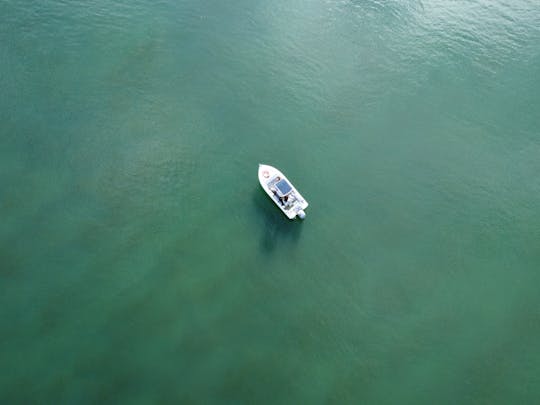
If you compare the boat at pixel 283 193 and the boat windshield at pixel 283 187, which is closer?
the boat at pixel 283 193

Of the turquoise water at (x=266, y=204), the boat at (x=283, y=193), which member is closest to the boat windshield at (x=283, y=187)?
the boat at (x=283, y=193)

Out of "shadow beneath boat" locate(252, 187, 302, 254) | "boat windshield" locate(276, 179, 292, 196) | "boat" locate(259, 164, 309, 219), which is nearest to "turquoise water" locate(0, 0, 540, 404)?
"shadow beneath boat" locate(252, 187, 302, 254)

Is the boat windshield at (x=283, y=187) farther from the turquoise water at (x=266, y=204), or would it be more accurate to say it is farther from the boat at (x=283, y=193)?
the turquoise water at (x=266, y=204)

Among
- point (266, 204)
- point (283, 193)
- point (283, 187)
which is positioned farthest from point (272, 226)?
point (283, 187)

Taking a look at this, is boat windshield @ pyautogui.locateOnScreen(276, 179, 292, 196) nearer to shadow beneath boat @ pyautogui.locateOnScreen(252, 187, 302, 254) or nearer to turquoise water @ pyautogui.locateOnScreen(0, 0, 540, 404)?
shadow beneath boat @ pyautogui.locateOnScreen(252, 187, 302, 254)

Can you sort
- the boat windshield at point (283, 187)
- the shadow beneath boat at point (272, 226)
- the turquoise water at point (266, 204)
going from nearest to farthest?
the turquoise water at point (266, 204)
the shadow beneath boat at point (272, 226)
the boat windshield at point (283, 187)

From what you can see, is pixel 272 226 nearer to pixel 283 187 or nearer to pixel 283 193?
pixel 283 193

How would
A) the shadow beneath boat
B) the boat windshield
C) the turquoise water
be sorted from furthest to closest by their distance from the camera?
the boat windshield → the shadow beneath boat → the turquoise water
